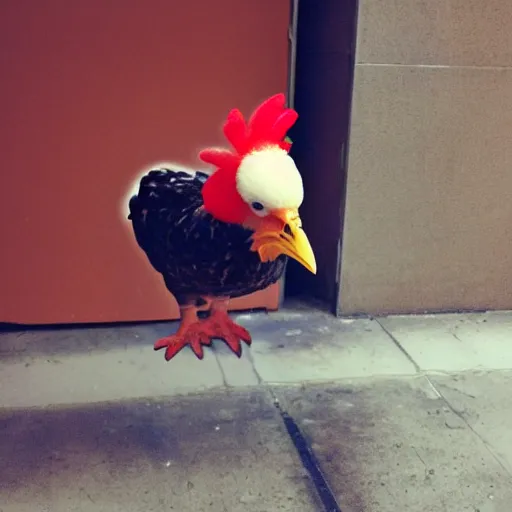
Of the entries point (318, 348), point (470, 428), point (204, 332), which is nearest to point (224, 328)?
point (204, 332)

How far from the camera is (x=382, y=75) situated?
2.97 metres

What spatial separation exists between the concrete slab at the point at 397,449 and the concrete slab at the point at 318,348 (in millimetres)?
108

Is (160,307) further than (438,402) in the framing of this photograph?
Yes

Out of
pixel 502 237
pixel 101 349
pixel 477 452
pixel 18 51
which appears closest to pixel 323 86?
pixel 502 237

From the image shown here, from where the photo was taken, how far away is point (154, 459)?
2178mm

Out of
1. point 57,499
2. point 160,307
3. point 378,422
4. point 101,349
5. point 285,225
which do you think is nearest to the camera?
point 57,499

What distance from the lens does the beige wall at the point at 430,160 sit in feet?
9.67

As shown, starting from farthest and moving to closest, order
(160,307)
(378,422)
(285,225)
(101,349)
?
(160,307) → (101,349) → (378,422) → (285,225)

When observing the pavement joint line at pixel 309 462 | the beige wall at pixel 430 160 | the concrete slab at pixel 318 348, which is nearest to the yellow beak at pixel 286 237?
the pavement joint line at pixel 309 462

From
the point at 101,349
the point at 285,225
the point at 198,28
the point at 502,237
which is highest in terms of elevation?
the point at 198,28

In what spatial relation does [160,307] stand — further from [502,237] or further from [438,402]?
[502,237]

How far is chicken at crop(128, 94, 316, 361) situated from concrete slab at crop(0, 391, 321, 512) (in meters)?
0.48

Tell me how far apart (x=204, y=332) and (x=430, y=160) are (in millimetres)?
1327

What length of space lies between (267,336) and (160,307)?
0.52m
